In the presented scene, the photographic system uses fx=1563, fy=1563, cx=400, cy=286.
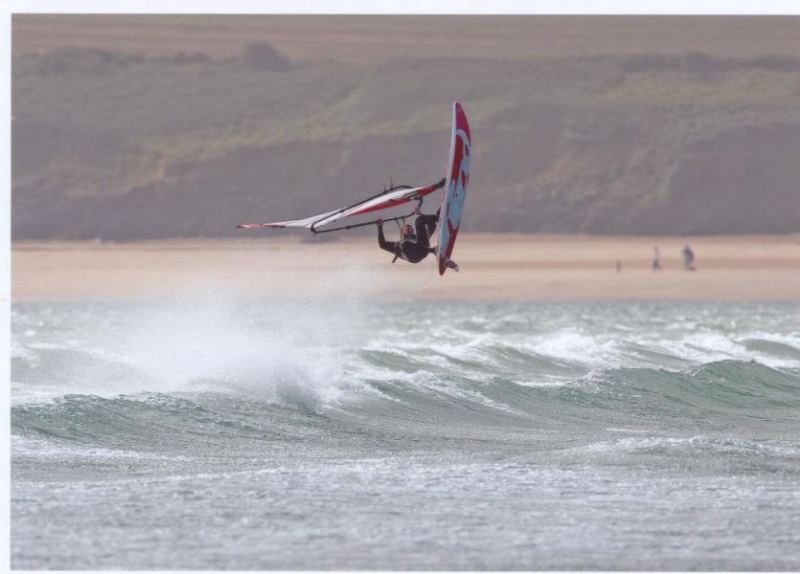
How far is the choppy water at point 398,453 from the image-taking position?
783cm

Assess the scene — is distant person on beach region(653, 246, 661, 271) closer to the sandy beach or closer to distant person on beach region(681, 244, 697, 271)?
the sandy beach

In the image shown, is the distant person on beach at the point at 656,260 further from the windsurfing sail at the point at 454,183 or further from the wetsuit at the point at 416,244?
the wetsuit at the point at 416,244

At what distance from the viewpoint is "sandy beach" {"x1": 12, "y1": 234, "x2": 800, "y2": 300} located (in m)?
34.7

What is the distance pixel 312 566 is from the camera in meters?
7.47

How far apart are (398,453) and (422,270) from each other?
2859 cm

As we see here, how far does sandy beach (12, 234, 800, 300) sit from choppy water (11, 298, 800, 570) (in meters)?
12.5

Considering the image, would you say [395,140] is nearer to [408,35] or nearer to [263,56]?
[408,35]

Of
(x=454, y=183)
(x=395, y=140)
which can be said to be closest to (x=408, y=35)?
(x=395, y=140)

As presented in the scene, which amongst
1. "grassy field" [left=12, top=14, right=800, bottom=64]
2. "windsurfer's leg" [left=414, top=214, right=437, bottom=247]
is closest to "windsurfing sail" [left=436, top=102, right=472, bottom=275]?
"windsurfer's leg" [left=414, top=214, right=437, bottom=247]

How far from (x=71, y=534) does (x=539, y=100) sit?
4818 cm

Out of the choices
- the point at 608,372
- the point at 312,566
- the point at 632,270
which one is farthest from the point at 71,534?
the point at 632,270

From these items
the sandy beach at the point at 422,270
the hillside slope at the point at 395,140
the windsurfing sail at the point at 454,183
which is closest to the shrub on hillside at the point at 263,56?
the hillside slope at the point at 395,140

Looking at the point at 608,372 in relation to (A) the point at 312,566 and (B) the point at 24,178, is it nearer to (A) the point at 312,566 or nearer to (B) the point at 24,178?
(A) the point at 312,566

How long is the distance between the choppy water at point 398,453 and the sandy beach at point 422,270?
12547 mm
